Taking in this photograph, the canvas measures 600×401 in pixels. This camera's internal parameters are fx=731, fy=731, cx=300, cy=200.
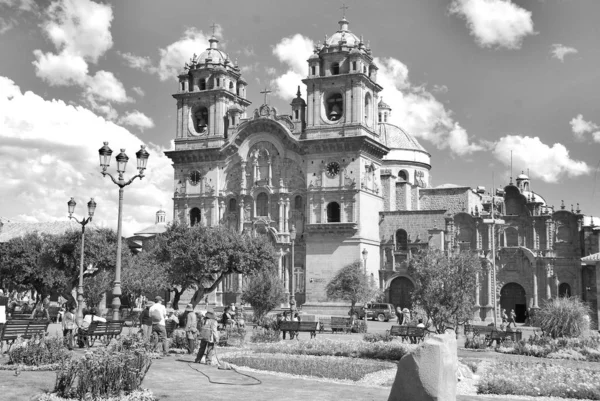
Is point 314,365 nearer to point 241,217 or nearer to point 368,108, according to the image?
point 241,217

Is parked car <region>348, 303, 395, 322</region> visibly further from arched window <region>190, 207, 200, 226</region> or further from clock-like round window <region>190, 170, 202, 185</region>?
clock-like round window <region>190, 170, 202, 185</region>

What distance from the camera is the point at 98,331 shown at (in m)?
23.6

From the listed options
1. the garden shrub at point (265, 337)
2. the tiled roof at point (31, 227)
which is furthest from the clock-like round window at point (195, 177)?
the garden shrub at point (265, 337)

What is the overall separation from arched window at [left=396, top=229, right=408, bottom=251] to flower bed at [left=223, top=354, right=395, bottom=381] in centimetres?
3680

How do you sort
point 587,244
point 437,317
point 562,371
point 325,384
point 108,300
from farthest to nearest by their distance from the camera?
point 108,300
point 587,244
point 437,317
point 562,371
point 325,384

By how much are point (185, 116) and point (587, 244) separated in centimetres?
3498

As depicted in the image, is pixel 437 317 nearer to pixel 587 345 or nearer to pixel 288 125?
pixel 587 345

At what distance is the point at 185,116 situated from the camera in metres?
65.0

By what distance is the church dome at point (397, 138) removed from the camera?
3025 inches

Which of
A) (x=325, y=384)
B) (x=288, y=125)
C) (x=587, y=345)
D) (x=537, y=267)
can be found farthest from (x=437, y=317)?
(x=288, y=125)

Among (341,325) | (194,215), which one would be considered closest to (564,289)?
(341,325)

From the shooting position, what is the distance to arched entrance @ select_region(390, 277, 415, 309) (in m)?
58.7

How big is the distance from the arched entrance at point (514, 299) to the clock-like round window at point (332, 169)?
15.8 metres

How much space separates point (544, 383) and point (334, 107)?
44.4 meters
